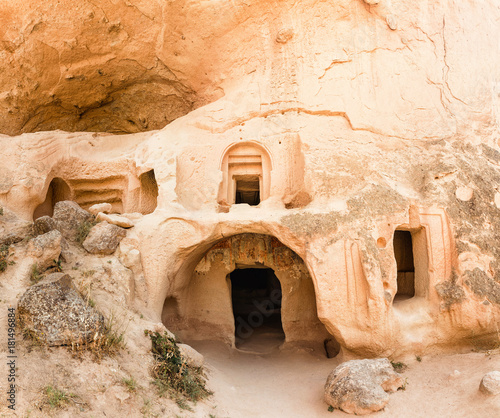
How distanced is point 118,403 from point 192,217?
3405mm

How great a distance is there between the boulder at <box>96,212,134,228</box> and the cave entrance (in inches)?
104

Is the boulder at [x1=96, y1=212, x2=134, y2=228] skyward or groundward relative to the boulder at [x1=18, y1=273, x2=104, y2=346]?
skyward

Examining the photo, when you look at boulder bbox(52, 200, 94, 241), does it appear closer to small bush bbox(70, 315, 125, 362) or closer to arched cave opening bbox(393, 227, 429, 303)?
small bush bbox(70, 315, 125, 362)

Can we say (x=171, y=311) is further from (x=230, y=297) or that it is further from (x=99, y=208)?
(x=99, y=208)

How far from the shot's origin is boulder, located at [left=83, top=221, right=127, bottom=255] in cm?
728

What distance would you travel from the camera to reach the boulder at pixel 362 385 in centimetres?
602

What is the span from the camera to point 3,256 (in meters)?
6.20

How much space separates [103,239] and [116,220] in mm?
494

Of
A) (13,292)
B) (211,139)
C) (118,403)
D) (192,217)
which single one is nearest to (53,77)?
(211,139)

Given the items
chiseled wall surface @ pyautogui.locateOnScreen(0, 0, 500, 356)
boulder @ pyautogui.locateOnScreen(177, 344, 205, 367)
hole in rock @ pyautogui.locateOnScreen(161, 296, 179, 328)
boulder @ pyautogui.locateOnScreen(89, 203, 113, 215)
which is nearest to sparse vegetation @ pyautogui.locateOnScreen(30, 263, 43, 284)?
chiseled wall surface @ pyautogui.locateOnScreen(0, 0, 500, 356)

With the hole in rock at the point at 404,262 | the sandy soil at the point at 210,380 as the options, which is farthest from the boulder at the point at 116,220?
the hole in rock at the point at 404,262

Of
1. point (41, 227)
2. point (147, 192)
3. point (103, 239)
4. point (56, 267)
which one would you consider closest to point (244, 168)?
point (147, 192)

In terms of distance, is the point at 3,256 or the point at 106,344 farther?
the point at 3,256

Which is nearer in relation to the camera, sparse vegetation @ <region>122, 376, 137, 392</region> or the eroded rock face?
sparse vegetation @ <region>122, 376, 137, 392</region>
